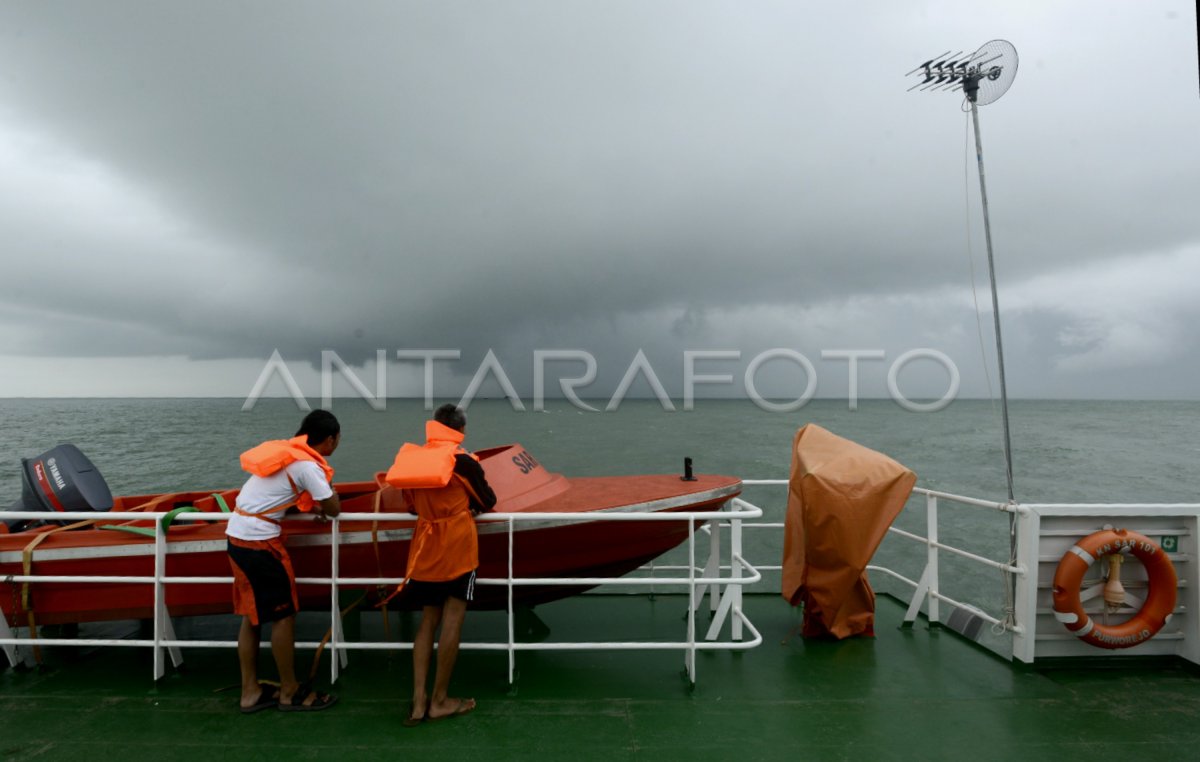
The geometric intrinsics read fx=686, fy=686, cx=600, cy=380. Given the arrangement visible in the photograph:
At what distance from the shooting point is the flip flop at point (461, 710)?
3.26 meters

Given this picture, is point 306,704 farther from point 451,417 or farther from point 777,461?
point 777,461

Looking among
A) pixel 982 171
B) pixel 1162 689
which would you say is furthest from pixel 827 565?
pixel 982 171

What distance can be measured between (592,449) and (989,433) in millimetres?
38620

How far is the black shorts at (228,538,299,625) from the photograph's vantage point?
327 cm

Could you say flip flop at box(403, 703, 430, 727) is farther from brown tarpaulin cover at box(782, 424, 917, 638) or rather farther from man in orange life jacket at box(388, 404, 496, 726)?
brown tarpaulin cover at box(782, 424, 917, 638)

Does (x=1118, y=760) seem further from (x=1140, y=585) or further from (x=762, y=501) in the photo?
(x=762, y=501)

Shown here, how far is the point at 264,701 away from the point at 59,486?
236 centimetres

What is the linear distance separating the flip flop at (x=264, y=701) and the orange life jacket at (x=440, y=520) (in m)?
1.02

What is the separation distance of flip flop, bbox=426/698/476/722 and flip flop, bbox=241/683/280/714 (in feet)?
2.71

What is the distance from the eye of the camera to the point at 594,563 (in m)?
4.16

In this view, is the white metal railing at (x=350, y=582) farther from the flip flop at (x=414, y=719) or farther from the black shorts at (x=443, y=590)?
the flip flop at (x=414, y=719)

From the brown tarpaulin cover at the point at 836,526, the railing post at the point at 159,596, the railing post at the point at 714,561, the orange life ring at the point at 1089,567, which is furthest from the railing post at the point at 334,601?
the orange life ring at the point at 1089,567

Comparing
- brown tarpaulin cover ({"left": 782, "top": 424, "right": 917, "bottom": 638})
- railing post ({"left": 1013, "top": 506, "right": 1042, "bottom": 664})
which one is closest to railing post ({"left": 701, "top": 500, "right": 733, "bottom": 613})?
brown tarpaulin cover ({"left": 782, "top": 424, "right": 917, "bottom": 638})

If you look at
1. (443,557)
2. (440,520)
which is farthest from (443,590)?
(440,520)
